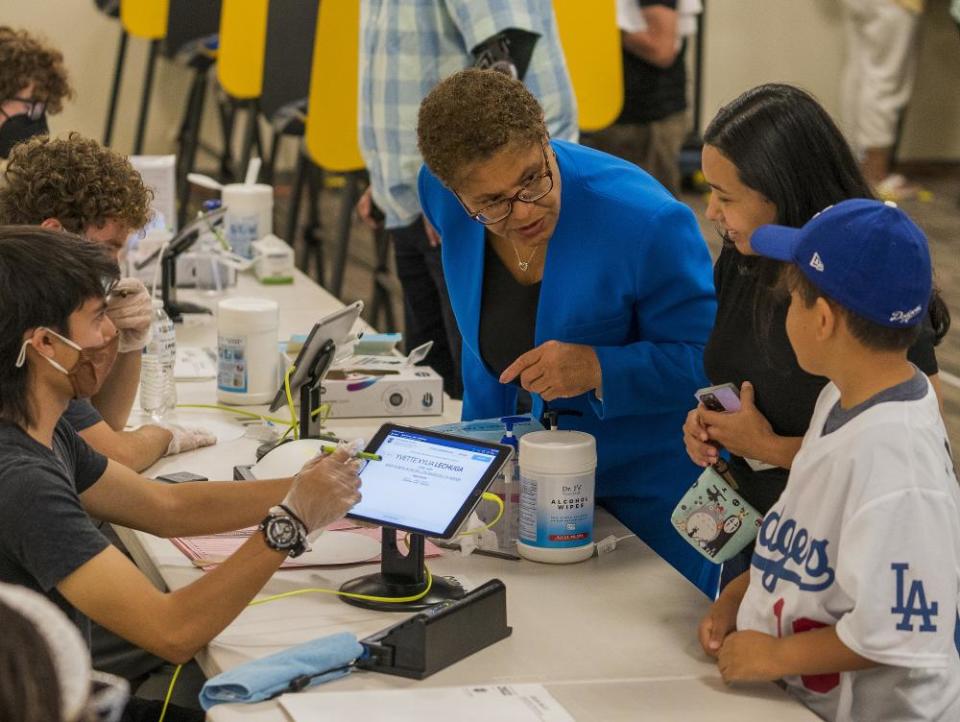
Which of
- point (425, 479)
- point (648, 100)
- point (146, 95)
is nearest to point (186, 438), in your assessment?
point (425, 479)

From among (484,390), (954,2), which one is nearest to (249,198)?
(484,390)

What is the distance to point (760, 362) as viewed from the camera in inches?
80.8

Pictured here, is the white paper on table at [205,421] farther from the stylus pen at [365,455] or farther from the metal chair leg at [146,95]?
the metal chair leg at [146,95]

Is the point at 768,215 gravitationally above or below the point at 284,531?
above

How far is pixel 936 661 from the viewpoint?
1608mm

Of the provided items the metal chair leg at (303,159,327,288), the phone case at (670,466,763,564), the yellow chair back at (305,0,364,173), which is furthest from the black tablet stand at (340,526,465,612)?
the metal chair leg at (303,159,327,288)

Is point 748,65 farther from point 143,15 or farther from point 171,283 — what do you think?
point 171,283

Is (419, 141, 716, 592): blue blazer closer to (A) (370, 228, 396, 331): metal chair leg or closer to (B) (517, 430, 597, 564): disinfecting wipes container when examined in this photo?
(B) (517, 430, 597, 564): disinfecting wipes container

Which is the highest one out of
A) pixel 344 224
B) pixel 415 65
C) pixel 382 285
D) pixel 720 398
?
pixel 415 65

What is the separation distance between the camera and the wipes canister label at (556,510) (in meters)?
2.10

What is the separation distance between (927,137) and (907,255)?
278 inches

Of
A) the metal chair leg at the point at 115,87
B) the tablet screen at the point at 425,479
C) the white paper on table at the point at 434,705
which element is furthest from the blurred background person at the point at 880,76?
the white paper on table at the point at 434,705

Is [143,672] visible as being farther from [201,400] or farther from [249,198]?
[249,198]

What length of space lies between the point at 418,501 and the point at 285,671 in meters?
0.36
